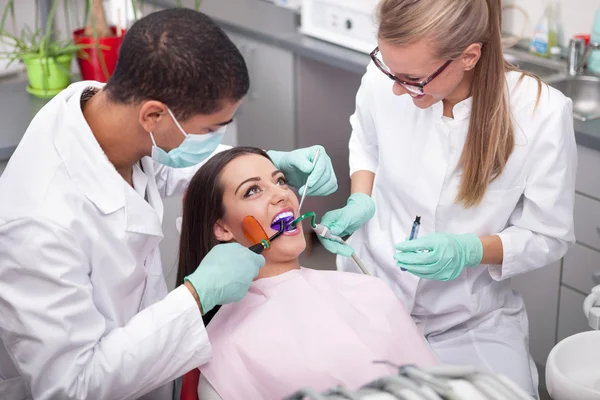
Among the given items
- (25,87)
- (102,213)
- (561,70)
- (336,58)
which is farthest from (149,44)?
(561,70)

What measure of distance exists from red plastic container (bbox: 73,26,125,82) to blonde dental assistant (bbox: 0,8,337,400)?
1.02 metres

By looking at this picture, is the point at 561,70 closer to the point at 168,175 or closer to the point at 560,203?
the point at 560,203

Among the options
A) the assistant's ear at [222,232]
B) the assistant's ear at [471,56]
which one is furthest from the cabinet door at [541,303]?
the assistant's ear at [222,232]

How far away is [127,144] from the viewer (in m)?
1.57

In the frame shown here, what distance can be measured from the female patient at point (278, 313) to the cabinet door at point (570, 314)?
3.31 feet

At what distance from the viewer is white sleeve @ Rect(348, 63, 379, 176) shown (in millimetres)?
2055

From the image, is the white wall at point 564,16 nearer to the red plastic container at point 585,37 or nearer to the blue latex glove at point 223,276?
the red plastic container at point 585,37

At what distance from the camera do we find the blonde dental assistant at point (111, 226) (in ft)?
4.63

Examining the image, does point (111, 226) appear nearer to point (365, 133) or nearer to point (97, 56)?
point (365, 133)

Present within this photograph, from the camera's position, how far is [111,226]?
1541mm

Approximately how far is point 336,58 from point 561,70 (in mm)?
898

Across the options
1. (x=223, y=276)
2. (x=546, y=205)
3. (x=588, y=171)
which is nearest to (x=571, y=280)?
(x=588, y=171)

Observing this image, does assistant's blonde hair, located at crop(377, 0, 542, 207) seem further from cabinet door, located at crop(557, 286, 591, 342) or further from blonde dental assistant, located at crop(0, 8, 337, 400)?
cabinet door, located at crop(557, 286, 591, 342)

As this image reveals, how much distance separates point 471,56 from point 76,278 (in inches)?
37.9
